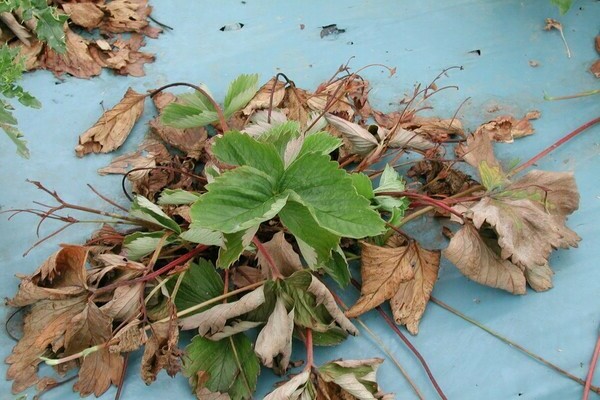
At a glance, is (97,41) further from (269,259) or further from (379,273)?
(379,273)

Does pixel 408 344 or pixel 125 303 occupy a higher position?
pixel 125 303

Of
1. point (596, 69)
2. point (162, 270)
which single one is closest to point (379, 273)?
point (162, 270)

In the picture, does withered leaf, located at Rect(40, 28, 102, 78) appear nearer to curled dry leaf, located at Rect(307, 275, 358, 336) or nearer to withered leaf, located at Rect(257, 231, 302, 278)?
withered leaf, located at Rect(257, 231, 302, 278)

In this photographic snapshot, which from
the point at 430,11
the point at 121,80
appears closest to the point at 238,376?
the point at 121,80

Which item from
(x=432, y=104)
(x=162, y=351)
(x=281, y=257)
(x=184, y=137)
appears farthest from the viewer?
(x=432, y=104)

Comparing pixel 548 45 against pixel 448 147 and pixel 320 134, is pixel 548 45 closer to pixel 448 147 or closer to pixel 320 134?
pixel 448 147

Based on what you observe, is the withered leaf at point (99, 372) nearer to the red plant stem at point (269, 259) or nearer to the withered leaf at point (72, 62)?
the red plant stem at point (269, 259)

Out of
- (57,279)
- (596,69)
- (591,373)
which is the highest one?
(596,69)

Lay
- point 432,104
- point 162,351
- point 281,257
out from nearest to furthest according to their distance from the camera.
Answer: point 162,351, point 281,257, point 432,104

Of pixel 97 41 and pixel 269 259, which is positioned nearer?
pixel 269 259
